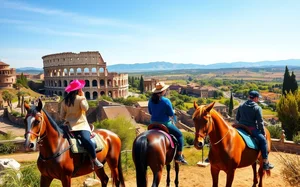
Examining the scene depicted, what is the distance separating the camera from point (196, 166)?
1142cm

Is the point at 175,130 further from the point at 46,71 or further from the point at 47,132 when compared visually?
the point at 46,71

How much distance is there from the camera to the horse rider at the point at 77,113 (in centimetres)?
589

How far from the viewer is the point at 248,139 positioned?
6.89m

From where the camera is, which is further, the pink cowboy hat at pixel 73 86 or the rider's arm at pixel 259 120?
Answer: the rider's arm at pixel 259 120

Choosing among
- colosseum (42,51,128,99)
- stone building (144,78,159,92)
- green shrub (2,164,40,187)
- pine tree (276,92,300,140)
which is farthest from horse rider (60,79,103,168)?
stone building (144,78,159,92)

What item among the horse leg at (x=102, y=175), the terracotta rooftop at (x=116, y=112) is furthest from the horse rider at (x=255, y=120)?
the terracotta rooftop at (x=116, y=112)

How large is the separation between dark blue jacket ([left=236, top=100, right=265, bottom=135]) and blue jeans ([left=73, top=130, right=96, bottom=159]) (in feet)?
13.1

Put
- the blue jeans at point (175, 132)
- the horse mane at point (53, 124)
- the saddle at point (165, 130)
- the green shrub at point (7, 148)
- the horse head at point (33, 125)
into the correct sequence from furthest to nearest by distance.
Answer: the green shrub at point (7, 148), the blue jeans at point (175, 132), the saddle at point (165, 130), the horse mane at point (53, 124), the horse head at point (33, 125)

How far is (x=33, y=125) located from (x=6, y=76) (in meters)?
67.3

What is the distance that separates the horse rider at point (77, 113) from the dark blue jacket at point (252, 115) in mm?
3983

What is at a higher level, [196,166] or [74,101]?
[74,101]

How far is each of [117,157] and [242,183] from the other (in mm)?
4519

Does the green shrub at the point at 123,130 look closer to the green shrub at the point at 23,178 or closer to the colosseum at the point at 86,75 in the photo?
the green shrub at the point at 23,178

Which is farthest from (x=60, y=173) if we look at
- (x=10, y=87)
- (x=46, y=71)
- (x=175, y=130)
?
(x=46, y=71)
